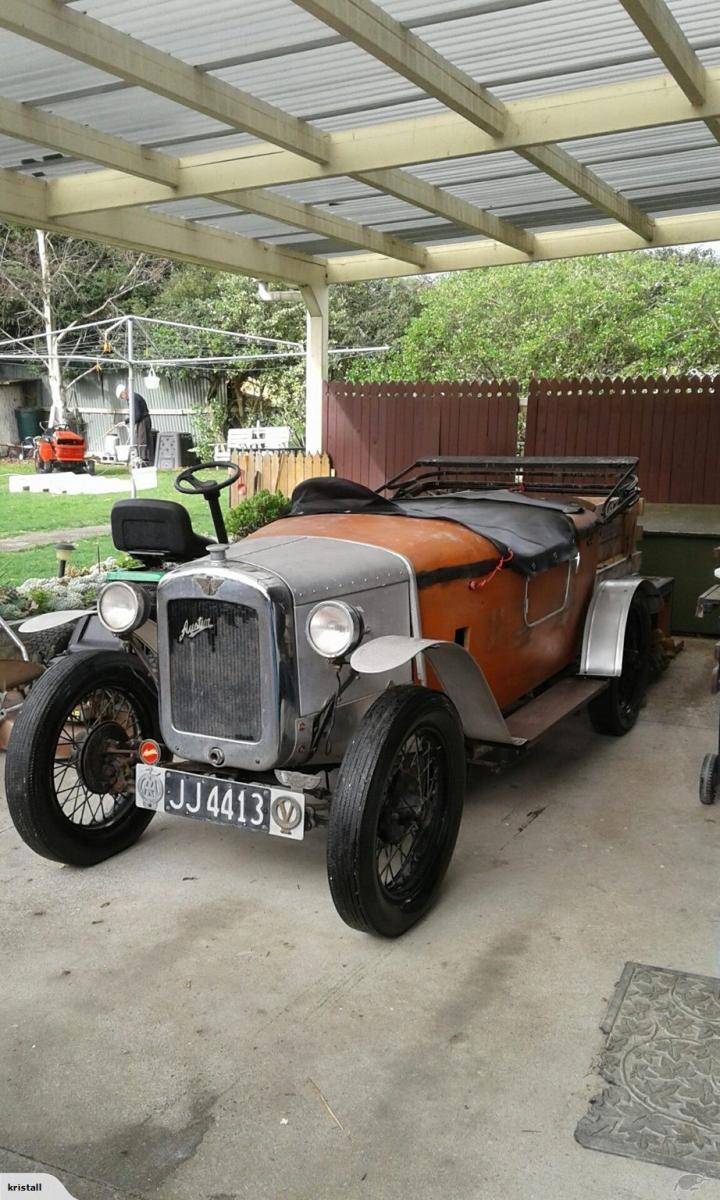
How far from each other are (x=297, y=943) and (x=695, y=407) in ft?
22.8

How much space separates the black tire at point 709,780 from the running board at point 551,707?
0.64 m

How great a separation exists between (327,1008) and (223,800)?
787mm

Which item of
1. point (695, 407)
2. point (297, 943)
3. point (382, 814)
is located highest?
point (695, 407)

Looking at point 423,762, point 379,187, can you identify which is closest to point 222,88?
point 379,187

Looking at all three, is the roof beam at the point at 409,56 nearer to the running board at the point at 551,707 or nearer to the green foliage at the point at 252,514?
the running board at the point at 551,707

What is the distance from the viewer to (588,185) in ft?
22.5

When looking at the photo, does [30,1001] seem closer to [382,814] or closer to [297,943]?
[297,943]

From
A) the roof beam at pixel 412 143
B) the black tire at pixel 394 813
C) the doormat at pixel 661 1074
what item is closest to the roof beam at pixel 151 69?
the roof beam at pixel 412 143

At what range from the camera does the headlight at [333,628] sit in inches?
132

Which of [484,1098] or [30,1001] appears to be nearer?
[484,1098]

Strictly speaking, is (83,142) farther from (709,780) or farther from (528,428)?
(528,428)

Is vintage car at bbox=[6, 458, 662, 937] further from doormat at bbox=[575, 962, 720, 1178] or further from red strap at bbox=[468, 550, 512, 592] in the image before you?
doormat at bbox=[575, 962, 720, 1178]

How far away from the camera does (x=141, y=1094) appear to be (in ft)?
8.41

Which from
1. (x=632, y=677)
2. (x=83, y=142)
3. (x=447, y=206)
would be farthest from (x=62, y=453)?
(x=632, y=677)
